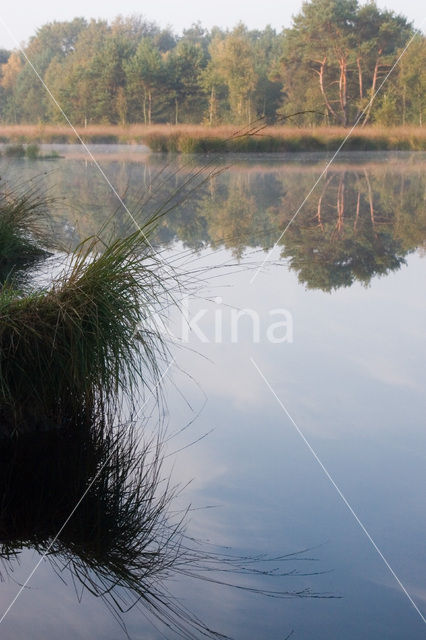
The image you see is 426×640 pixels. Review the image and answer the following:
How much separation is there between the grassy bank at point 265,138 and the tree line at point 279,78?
1974 mm

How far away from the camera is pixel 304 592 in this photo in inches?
43.9

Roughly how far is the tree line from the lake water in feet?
43.2

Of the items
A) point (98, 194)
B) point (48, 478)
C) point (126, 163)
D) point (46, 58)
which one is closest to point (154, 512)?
point (48, 478)

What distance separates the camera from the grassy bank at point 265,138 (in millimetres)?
11570

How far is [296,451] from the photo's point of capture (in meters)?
1.58

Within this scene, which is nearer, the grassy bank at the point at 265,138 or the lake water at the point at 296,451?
the lake water at the point at 296,451

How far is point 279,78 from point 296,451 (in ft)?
56.5

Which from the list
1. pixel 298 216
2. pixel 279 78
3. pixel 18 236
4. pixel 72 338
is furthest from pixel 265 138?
pixel 72 338

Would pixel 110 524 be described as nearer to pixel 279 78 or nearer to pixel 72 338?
pixel 72 338

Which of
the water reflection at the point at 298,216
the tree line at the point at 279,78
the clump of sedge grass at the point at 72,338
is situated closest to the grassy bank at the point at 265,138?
the tree line at the point at 279,78

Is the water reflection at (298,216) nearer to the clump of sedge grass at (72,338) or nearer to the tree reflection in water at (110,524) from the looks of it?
the clump of sedge grass at (72,338)

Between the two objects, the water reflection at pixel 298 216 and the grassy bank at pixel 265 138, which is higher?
the grassy bank at pixel 265 138

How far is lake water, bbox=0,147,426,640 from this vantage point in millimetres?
1075

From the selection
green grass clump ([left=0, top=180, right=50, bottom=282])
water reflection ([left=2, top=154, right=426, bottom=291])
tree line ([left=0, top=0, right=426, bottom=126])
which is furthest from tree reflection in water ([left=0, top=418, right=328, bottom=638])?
tree line ([left=0, top=0, right=426, bottom=126])
